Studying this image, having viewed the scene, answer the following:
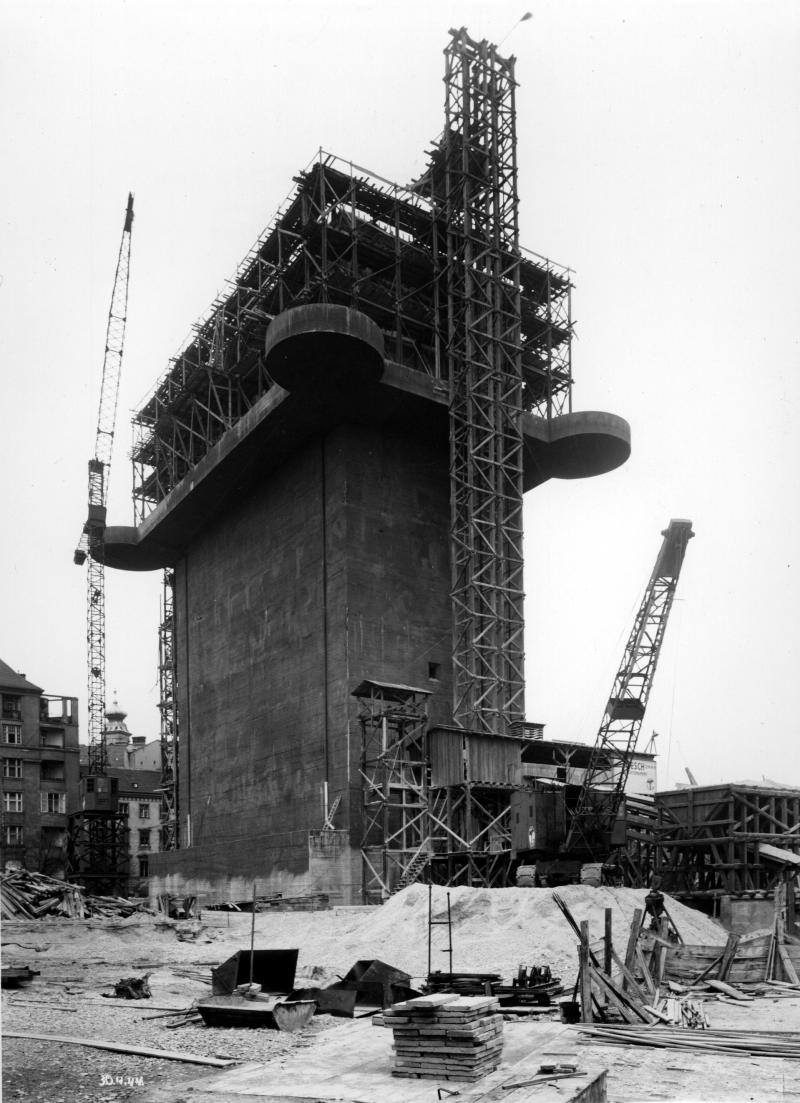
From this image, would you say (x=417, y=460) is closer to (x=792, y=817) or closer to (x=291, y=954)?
(x=792, y=817)

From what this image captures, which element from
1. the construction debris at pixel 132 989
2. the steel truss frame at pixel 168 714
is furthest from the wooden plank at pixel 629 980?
the steel truss frame at pixel 168 714

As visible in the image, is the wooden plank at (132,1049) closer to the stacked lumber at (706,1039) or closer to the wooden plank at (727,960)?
the stacked lumber at (706,1039)

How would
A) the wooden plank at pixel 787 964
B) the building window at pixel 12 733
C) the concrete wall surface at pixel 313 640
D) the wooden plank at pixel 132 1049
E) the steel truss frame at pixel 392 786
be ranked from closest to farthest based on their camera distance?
the wooden plank at pixel 132 1049 → the wooden plank at pixel 787 964 → the steel truss frame at pixel 392 786 → the concrete wall surface at pixel 313 640 → the building window at pixel 12 733

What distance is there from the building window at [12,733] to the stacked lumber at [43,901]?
35.5 m

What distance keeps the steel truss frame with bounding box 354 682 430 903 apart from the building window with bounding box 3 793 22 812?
45627 millimetres

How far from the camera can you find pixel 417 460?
185 ft

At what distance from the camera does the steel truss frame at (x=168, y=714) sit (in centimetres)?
7131

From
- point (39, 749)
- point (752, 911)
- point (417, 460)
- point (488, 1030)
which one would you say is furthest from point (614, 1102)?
point (39, 749)

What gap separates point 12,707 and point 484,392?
162ft

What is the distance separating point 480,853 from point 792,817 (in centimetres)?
1221

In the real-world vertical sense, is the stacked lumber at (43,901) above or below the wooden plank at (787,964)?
below

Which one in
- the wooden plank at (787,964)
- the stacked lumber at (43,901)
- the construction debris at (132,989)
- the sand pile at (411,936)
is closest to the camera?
the wooden plank at (787,964)

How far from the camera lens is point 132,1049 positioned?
16.8m

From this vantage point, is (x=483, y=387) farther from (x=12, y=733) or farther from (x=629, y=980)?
(x=12, y=733)
